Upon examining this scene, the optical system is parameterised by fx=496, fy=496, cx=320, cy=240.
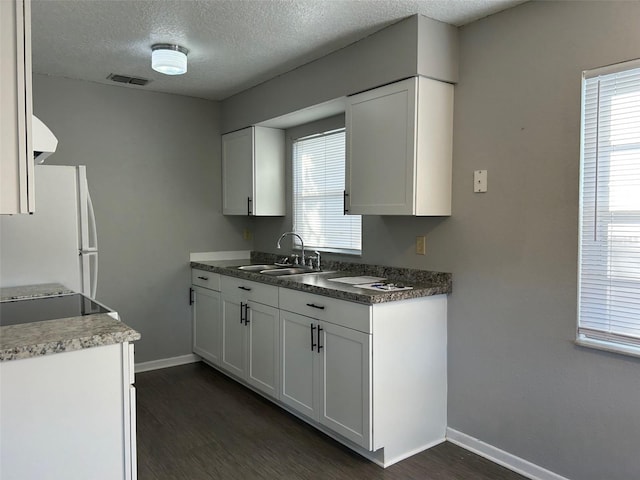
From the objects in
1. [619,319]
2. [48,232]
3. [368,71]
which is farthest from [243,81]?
[619,319]

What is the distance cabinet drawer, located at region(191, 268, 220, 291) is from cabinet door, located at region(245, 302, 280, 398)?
61 centimetres

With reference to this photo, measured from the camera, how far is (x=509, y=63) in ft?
8.38

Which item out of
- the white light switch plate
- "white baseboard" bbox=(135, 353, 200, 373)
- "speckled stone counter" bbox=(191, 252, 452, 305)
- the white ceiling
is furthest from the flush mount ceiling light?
Result: "white baseboard" bbox=(135, 353, 200, 373)

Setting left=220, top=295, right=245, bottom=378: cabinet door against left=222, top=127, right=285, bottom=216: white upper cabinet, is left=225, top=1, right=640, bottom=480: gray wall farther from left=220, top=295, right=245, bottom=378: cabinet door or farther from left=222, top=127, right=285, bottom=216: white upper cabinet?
left=222, top=127, right=285, bottom=216: white upper cabinet

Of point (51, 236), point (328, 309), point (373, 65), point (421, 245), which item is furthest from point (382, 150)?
point (51, 236)

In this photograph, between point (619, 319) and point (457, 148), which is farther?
point (457, 148)

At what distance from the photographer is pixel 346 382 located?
2680mm

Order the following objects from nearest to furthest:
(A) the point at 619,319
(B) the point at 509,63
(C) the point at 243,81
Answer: (A) the point at 619,319 → (B) the point at 509,63 → (C) the point at 243,81

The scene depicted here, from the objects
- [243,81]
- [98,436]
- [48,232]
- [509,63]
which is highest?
[243,81]

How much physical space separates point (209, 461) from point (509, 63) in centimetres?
263

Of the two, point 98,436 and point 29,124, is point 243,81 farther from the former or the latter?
point 98,436

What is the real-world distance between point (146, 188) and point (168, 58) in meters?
1.47

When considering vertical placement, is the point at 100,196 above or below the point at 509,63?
below

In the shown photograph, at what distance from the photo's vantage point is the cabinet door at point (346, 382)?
256 cm
